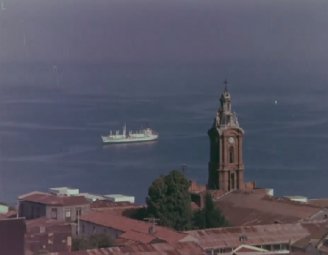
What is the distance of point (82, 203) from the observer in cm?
945

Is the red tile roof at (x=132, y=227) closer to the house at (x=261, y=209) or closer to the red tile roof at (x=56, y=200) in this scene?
the red tile roof at (x=56, y=200)

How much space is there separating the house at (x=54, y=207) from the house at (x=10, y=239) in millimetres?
5860

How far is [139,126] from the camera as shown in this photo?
2433 cm

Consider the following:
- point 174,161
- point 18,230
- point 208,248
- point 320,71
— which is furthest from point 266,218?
point 320,71

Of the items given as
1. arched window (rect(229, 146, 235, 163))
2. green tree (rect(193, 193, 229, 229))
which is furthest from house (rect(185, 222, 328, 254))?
arched window (rect(229, 146, 235, 163))

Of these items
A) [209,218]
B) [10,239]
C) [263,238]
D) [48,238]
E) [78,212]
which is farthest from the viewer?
[78,212]

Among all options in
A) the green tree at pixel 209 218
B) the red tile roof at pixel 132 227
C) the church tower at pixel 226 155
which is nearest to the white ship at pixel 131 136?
the church tower at pixel 226 155

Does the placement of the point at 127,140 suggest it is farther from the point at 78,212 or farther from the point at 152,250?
the point at 152,250

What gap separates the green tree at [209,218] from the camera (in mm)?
8344

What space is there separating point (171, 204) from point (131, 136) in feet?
46.8

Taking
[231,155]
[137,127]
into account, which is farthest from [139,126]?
[231,155]

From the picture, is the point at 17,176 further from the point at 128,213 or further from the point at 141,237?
the point at 141,237

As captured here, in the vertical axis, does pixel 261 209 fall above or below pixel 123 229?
above

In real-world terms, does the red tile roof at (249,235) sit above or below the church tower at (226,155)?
below
